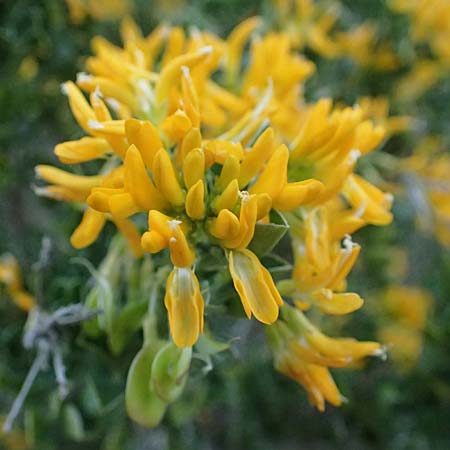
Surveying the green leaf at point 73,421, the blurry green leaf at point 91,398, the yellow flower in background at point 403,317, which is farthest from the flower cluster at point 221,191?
the yellow flower in background at point 403,317

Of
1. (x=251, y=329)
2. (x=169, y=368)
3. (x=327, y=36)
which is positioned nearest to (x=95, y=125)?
(x=169, y=368)

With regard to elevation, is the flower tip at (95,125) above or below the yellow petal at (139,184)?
above

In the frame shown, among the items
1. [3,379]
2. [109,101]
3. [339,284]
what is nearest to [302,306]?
[339,284]

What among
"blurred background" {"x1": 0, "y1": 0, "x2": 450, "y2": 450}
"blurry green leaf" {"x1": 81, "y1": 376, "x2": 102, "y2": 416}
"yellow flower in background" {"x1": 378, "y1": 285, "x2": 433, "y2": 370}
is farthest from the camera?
"yellow flower in background" {"x1": 378, "y1": 285, "x2": 433, "y2": 370}

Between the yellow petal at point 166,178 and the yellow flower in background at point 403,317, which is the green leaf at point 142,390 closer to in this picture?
the yellow petal at point 166,178

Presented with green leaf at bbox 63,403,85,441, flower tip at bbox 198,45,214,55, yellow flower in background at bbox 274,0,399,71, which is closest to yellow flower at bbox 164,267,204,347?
flower tip at bbox 198,45,214,55

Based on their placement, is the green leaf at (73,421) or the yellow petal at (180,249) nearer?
the yellow petal at (180,249)

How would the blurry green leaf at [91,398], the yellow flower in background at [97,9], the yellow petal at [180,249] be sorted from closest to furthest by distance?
the yellow petal at [180,249] < the blurry green leaf at [91,398] < the yellow flower in background at [97,9]

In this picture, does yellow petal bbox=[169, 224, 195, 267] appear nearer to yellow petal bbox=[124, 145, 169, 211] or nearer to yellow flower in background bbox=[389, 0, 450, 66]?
yellow petal bbox=[124, 145, 169, 211]
